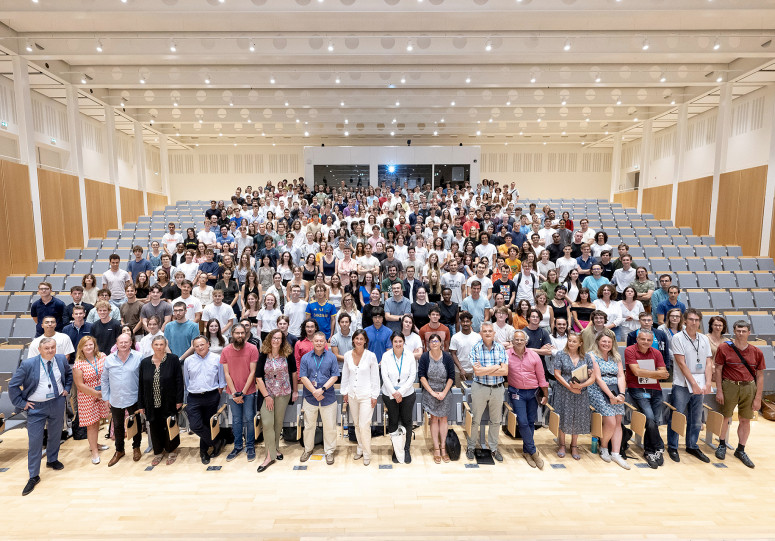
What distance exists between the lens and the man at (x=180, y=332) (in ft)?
16.5

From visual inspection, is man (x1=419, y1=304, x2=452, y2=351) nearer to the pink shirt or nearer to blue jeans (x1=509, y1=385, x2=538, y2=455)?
the pink shirt

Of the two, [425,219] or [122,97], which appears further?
[122,97]

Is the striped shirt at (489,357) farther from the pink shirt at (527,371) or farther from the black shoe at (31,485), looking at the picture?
the black shoe at (31,485)

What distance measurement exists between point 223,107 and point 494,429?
1277cm

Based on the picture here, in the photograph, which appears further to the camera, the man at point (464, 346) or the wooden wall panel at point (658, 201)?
the wooden wall panel at point (658, 201)

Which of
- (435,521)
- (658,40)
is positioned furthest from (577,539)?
(658,40)

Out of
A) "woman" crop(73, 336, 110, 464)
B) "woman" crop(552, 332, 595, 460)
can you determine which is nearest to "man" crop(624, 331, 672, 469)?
"woman" crop(552, 332, 595, 460)

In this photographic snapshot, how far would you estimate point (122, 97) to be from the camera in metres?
12.5

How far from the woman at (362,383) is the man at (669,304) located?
441 cm

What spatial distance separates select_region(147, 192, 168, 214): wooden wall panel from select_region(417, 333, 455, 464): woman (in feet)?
51.2

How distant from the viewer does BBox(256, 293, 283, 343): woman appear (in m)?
5.42

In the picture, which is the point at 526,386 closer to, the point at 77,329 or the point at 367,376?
the point at 367,376

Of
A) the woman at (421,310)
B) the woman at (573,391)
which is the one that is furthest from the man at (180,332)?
the woman at (573,391)

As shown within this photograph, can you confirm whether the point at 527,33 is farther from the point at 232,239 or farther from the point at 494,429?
the point at 494,429
